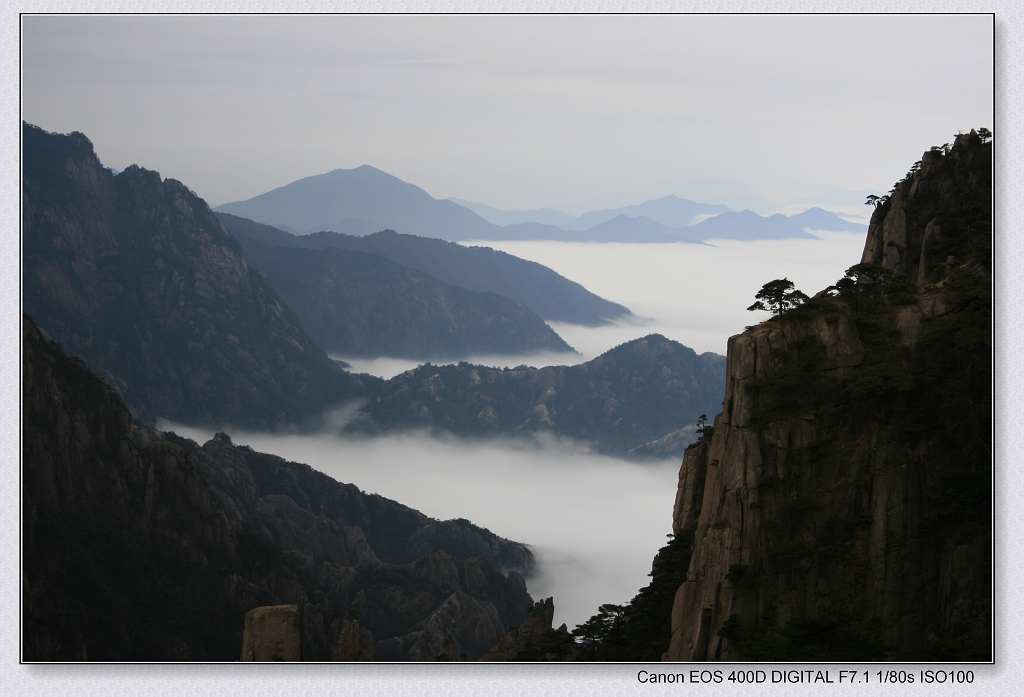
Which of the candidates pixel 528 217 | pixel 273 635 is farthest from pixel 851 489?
pixel 528 217

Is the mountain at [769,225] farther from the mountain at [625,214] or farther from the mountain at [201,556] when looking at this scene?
the mountain at [201,556]

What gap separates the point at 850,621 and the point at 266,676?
1507 centimetres

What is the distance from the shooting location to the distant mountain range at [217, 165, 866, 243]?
78500 millimetres

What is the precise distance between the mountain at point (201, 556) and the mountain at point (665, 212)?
76.6 feet

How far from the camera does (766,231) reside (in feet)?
266

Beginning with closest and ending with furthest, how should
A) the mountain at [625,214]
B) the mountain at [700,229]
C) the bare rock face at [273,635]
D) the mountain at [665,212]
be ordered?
the bare rock face at [273,635], the mountain at [700,229], the mountain at [665,212], the mountain at [625,214]

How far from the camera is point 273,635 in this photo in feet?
154

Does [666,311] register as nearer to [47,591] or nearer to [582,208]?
[582,208]

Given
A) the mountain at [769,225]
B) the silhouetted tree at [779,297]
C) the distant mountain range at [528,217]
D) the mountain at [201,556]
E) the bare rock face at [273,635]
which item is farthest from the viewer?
the distant mountain range at [528,217]

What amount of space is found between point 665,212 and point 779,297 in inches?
1857

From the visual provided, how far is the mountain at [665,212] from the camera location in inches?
3127

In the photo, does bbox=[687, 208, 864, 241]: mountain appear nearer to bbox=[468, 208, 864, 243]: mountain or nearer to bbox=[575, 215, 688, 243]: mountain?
bbox=[468, 208, 864, 243]: mountain

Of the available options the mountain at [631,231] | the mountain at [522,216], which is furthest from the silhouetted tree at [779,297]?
the mountain at [631,231]

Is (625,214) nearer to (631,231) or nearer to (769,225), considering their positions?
(769,225)
